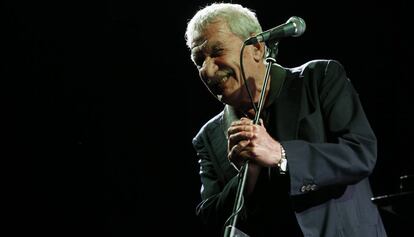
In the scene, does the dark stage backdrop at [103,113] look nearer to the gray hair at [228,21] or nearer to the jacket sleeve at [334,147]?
the gray hair at [228,21]

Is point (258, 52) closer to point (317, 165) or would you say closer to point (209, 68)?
point (209, 68)

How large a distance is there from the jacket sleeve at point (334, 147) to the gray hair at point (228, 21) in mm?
344

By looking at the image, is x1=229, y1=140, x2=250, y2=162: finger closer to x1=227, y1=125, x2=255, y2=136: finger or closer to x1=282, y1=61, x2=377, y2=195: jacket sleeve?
x1=227, y1=125, x2=255, y2=136: finger

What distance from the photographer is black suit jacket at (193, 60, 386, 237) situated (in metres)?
1.75

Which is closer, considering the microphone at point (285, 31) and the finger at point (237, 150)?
the finger at point (237, 150)

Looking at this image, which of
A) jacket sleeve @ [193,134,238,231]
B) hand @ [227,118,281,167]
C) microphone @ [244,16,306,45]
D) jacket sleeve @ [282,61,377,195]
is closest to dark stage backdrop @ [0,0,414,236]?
jacket sleeve @ [193,134,238,231]

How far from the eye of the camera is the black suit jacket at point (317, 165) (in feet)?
5.74

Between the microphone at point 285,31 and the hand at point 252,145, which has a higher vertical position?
the microphone at point 285,31

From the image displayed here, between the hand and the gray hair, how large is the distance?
0.59 meters

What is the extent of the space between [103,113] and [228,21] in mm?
2063

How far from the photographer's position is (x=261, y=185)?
192 centimetres

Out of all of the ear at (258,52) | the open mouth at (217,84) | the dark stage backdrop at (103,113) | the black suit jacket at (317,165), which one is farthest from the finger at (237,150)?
the dark stage backdrop at (103,113)

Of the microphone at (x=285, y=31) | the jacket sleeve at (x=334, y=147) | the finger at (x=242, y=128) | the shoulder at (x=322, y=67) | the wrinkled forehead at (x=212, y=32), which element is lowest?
the jacket sleeve at (x=334, y=147)

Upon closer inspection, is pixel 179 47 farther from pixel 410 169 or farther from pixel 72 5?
pixel 410 169
